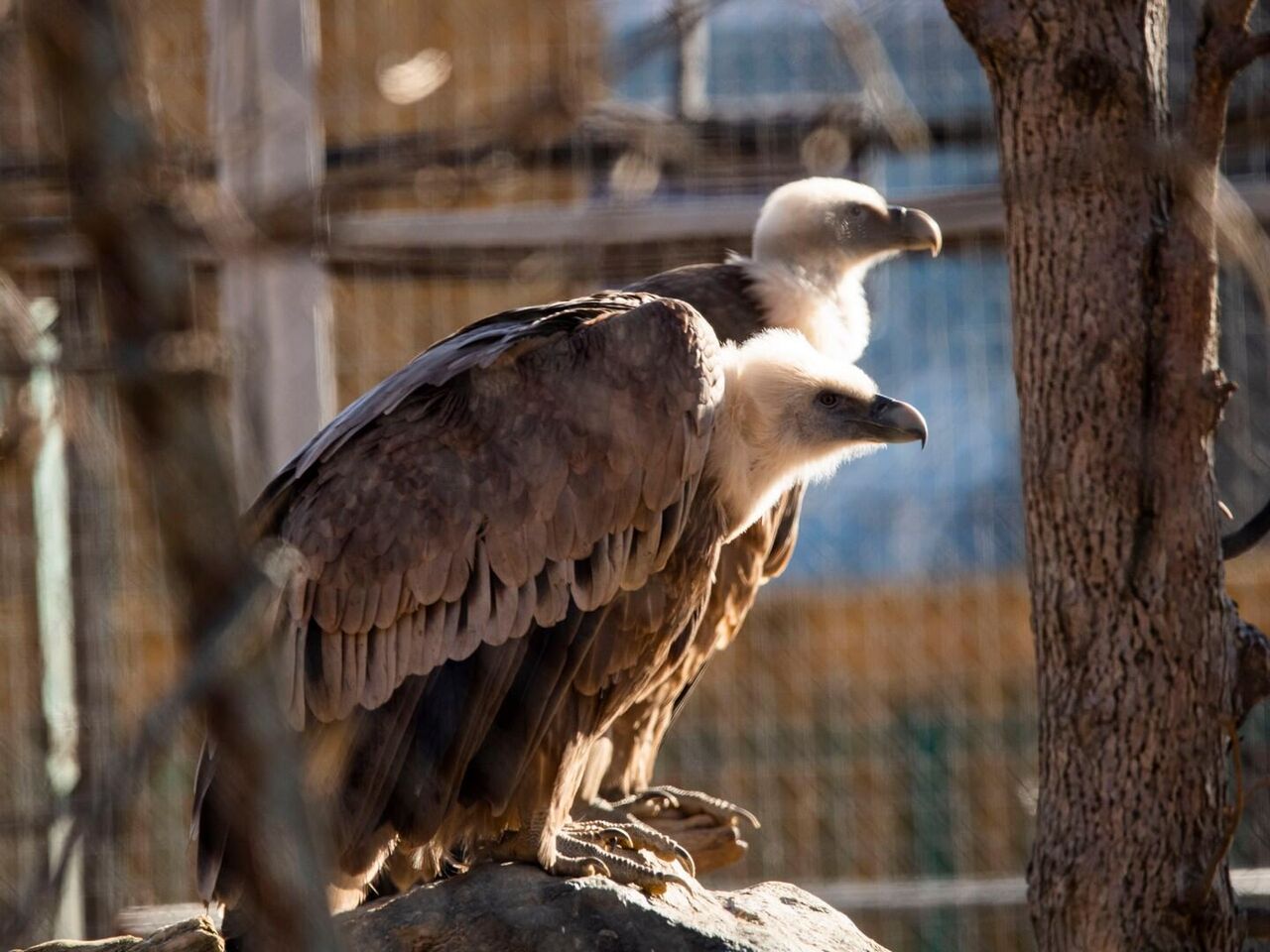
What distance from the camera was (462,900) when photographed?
3.15m

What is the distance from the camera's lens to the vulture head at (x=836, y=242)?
4344 mm

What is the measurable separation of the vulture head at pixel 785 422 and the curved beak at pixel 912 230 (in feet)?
2.47

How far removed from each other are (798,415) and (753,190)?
2306 millimetres

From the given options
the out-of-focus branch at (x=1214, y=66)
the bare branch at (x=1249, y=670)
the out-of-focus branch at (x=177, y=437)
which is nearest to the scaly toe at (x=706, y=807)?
the bare branch at (x=1249, y=670)

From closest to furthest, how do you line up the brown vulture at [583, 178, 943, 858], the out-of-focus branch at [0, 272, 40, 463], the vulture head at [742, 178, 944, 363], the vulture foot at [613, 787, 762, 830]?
the out-of-focus branch at [0, 272, 40, 463]
the brown vulture at [583, 178, 943, 858]
the vulture foot at [613, 787, 762, 830]
the vulture head at [742, 178, 944, 363]

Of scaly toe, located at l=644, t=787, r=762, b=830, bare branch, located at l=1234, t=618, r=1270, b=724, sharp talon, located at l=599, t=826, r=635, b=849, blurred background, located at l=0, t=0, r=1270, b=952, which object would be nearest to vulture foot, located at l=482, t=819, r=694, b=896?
sharp talon, located at l=599, t=826, r=635, b=849

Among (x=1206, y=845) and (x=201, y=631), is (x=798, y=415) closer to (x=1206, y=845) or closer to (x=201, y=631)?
(x=1206, y=845)

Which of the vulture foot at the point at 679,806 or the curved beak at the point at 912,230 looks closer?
the vulture foot at the point at 679,806

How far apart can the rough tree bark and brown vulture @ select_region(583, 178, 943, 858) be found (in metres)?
0.81

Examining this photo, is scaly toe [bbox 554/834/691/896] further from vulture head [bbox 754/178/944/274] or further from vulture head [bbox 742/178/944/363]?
vulture head [bbox 754/178/944/274]

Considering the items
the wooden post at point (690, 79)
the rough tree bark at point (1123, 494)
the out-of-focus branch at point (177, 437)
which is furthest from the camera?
the wooden post at point (690, 79)

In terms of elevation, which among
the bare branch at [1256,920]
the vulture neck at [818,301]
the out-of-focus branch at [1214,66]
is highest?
the out-of-focus branch at [1214,66]

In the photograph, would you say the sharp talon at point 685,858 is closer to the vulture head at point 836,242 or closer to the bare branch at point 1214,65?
the vulture head at point 836,242

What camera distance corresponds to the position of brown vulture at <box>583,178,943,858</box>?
400 centimetres
